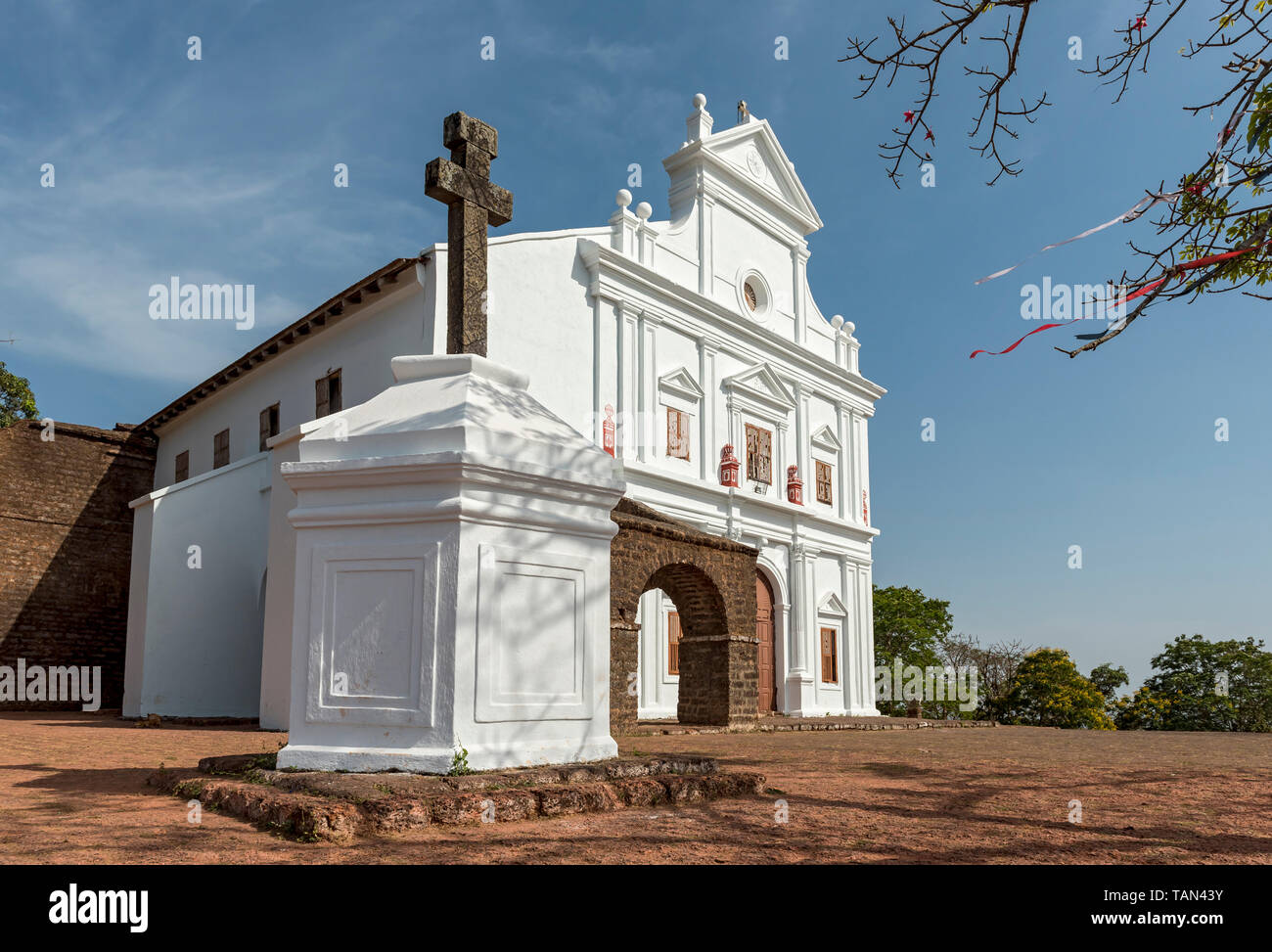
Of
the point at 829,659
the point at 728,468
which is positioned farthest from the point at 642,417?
the point at 829,659

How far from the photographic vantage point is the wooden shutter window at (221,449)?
19328 millimetres

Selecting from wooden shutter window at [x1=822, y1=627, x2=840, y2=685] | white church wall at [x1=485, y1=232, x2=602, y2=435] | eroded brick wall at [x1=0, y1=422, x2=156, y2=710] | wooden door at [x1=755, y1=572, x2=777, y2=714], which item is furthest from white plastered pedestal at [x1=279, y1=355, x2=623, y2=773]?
eroded brick wall at [x1=0, y1=422, x2=156, y2=710]

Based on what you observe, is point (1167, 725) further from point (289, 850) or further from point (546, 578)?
point (289, 850)

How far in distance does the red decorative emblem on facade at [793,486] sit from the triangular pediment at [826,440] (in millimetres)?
1335

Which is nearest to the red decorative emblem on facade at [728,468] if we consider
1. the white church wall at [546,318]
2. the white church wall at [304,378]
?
the white church wall at [546,318]

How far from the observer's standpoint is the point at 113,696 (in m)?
20.0

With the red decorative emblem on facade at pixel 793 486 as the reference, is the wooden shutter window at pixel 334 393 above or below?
above

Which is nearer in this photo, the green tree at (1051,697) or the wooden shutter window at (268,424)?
the wooden shutter window at (268,424)

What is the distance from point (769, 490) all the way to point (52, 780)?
15.3 meters

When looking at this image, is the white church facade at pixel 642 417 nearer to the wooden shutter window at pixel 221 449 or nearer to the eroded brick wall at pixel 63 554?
the wooden shutter window at pixel 221 449

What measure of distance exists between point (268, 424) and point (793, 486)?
1049 cm

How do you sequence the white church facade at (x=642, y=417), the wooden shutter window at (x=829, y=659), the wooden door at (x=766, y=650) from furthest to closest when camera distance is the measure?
1. the wooden shutter window at (x=829, y=659)
2. the wooden door at (x=766, y=650)
3. the white church facade at (x=642, y=417)

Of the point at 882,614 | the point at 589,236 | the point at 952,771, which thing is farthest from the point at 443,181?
the point at 882,614

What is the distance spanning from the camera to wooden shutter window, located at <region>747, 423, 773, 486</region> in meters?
19.4
